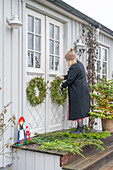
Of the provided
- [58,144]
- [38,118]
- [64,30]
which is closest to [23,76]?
[38,118]

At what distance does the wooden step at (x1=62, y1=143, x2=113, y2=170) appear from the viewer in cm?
375

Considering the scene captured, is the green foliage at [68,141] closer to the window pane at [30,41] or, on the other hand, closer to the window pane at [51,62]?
the window pane at [51,62]

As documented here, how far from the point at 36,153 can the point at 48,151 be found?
0.82 feet

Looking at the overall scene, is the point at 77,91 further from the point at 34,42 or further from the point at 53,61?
the point at 34,42

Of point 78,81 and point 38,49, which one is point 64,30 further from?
point 78,81

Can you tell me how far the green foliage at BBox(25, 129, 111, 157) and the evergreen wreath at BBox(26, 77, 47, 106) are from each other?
70 centimetres

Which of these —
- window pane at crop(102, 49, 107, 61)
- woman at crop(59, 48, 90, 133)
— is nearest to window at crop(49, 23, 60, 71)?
woman at crop(59, 48, 90, 133)

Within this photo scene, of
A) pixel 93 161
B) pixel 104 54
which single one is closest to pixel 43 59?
pixel 93 161

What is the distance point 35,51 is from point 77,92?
1.19 metres

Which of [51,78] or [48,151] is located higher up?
[51,78]

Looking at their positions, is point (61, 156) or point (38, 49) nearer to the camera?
point (61, 156)

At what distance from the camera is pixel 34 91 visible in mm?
4805

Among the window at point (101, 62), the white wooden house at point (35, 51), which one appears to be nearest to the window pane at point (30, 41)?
the white wooden house at point (35, 51)

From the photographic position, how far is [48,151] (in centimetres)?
385
